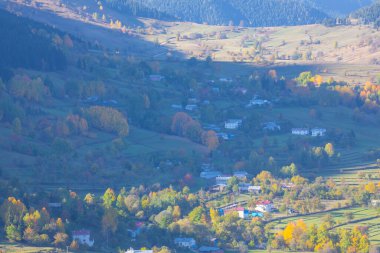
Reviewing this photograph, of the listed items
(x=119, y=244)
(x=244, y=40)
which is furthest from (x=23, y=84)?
(x=244, y=40)

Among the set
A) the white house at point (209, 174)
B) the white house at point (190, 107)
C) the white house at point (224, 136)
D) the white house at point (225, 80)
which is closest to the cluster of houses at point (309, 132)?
the white house at point (224, 136)

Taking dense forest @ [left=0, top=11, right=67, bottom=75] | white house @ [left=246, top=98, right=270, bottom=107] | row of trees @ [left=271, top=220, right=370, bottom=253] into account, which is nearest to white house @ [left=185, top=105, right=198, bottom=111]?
white house @ [left=246, top=98, right=270, bottom=107]

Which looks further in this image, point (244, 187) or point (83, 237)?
point (244, 187)

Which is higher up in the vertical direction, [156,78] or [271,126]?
[156,78]

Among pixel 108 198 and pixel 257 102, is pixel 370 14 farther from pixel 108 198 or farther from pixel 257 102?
pixel 108 198

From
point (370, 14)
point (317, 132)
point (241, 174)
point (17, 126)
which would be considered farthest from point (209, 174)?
point (370, 14)
